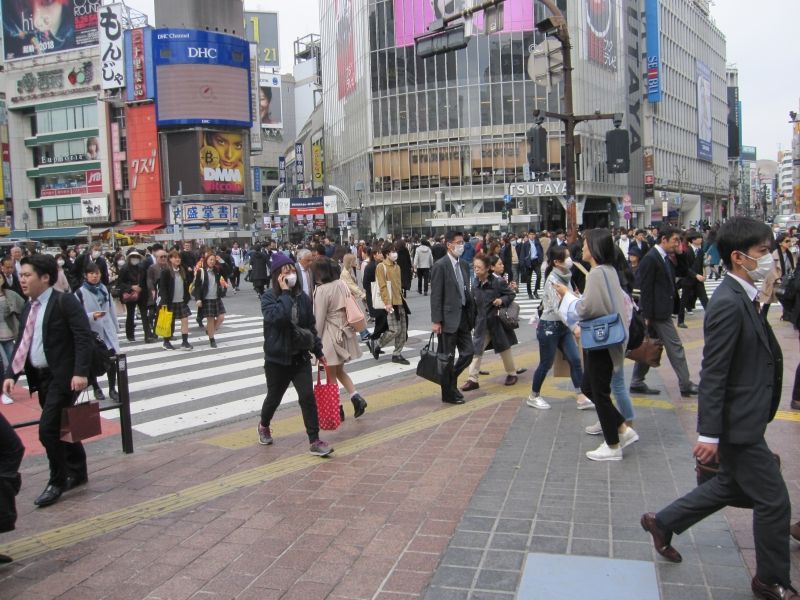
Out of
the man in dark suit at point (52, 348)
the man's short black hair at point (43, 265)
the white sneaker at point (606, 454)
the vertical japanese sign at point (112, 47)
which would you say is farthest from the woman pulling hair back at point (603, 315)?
the vertical japanese sign at point (112, 47)

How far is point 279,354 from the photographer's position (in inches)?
241

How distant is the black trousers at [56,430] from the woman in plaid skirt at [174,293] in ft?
25.2

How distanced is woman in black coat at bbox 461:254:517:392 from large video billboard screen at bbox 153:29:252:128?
60989 millimetres

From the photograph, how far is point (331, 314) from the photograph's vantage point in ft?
23.8

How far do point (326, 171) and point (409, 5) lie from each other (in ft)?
94.9

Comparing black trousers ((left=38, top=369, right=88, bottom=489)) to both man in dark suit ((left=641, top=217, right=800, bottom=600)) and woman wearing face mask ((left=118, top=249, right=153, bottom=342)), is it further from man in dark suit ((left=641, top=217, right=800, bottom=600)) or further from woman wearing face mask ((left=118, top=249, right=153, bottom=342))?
woman wearing face mask ((left=118, top=249, right=153, bottom=342))

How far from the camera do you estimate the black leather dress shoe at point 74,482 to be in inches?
224

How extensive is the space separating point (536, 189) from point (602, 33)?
16.7 meters

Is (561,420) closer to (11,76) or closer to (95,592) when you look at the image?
(95,592)

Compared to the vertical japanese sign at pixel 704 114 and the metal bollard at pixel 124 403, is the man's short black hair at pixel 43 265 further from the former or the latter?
the vertical japanese sign at pixel 704 114

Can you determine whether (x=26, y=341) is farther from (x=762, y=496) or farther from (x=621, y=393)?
(x=762, y=496)

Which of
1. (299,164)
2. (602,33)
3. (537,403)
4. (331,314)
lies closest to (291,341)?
(331,314)

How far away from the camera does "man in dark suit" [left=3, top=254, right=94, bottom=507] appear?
532cm

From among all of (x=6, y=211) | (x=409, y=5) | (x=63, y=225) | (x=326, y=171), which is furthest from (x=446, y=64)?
(x=6, y=211)
